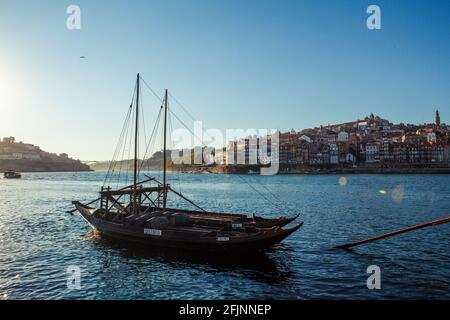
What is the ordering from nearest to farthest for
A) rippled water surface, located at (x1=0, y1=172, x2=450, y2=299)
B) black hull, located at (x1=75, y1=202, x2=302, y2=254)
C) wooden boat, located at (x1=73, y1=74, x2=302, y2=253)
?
rippled water surface, located at (x1=0, y1=172, x2=450, y2=299) < black hull, located at (x1=75, y1=202, x2=302, y2=254) < wooden boat, located at (x1=73, y1=74, x2=302, y2=253)

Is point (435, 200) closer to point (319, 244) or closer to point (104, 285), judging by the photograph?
point (319, 244)

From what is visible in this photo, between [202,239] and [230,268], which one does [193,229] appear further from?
[230,268]

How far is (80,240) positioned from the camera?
97.7 feet

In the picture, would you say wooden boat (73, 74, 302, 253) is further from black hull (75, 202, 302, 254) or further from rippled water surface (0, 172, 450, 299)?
rippled water surface (0, 172, 450, 299)

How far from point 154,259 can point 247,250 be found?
5835mm

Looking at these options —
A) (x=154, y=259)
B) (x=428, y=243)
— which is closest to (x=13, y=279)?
(x=154, y=259)

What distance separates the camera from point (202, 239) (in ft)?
75.0

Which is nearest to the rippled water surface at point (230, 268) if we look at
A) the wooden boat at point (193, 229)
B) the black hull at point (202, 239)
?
the black hull at point (202, 239)

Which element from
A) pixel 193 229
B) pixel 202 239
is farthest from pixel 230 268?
pixel 193 229

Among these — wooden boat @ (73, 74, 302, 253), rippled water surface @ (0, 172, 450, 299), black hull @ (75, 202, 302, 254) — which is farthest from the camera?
wooden boat @ (73, 74, 302, 253)

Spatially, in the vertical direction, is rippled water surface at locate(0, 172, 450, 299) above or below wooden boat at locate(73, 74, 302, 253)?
below

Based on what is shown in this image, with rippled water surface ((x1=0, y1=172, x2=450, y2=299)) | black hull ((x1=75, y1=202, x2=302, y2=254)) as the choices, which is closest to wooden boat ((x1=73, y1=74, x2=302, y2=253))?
black hull ((x1=75, y1=202, x2=302, y2=254))

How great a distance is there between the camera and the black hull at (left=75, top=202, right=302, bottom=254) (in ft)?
72.8
